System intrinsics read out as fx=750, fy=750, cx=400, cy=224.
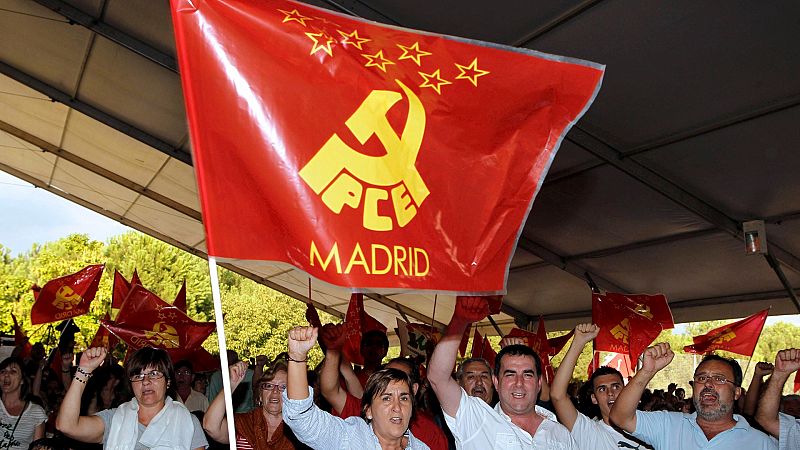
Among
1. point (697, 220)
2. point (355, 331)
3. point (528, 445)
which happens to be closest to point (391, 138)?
point (528, 445)

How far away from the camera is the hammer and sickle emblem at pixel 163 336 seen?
9.64 metres

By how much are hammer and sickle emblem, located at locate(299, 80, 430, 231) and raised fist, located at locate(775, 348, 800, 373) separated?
2618 mm

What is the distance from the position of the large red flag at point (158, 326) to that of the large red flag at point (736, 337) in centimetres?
653

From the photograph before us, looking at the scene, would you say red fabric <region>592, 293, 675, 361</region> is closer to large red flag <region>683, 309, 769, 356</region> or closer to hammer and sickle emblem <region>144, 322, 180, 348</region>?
large red flag <region>683, 309, 769, 356</region>

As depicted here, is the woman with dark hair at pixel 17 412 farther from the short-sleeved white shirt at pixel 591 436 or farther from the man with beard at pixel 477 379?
the short-sleeved white shirt at pixel 591 436

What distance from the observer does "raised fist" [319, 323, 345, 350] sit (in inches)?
184

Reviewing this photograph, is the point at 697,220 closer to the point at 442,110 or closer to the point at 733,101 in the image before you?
the point at 733,101

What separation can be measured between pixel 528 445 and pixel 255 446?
1741 millimetres

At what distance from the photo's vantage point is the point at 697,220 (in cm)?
970

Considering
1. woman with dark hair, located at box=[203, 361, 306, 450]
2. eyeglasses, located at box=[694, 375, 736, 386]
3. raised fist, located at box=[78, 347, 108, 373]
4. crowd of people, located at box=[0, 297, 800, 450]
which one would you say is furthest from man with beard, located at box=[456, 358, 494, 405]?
raised fist, located at box=[78, 347, 108, 373]

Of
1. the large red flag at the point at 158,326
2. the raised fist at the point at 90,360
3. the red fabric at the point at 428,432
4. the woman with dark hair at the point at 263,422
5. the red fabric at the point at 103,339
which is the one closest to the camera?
the raised fist at the point at 90,360

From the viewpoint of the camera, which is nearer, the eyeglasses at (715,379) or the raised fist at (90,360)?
the raised fist at (90,360)

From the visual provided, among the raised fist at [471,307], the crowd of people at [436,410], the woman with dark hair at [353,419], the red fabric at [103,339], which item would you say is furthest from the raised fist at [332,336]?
the red fabric at [103,339]

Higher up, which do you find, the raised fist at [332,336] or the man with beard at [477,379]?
the raised fist at [332,336]
